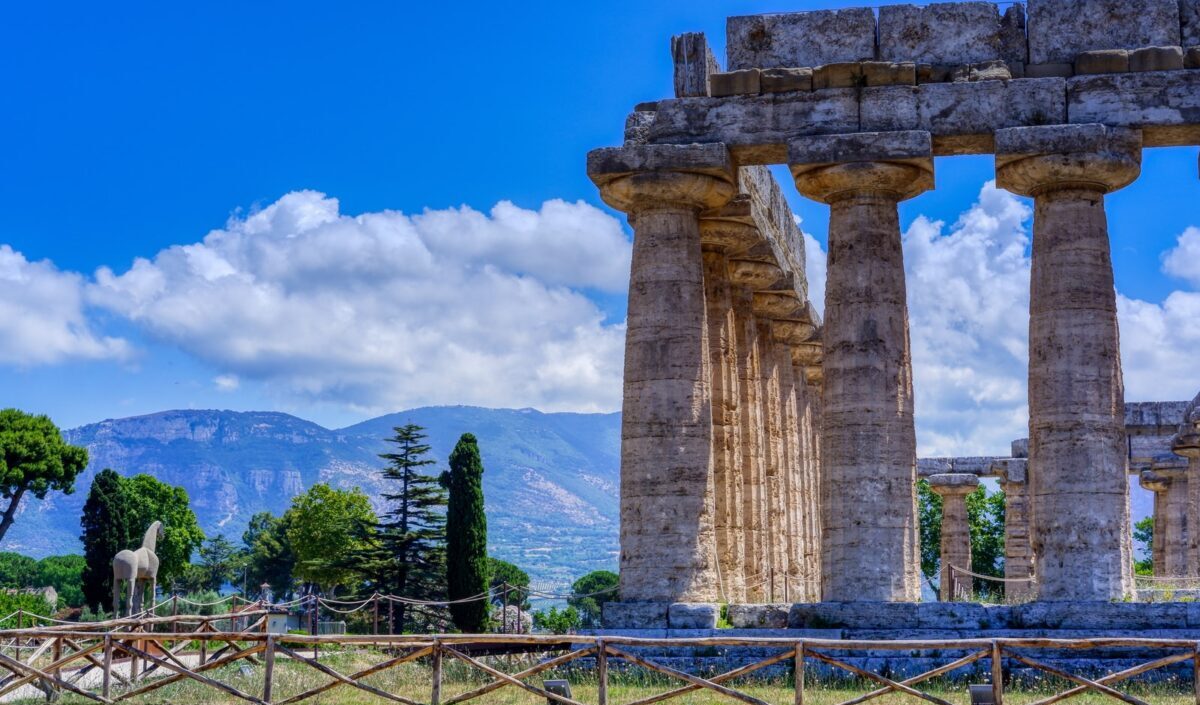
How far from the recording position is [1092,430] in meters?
29.4

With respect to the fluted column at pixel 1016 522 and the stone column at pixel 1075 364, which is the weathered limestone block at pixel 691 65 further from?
the fluted column at pixel 1016 522

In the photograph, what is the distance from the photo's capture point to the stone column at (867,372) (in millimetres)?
29875

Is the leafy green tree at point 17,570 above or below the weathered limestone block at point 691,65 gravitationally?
below

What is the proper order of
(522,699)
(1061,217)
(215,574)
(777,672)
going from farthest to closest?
(215,574) < (1061,217) < (777,672) < (522,699)

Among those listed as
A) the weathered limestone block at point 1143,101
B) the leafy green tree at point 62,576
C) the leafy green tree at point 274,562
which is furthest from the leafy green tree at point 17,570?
the weathered limestone block at point 1143,101

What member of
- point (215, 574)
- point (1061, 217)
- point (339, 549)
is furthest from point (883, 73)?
point (215, 574)

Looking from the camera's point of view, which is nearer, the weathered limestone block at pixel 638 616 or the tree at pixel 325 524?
the weathered limestone block at pixel 638 616

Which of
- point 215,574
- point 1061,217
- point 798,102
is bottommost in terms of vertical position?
point 215,574

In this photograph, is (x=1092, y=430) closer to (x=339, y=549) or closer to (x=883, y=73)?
(x=883, y=73)

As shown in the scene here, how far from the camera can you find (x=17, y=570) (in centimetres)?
13812

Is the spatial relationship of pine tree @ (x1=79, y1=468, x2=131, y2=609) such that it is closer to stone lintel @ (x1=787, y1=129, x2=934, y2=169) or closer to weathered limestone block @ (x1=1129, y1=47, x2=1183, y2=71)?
stone lintel @ (x1=787, y1=129, x2=934, y2=169)

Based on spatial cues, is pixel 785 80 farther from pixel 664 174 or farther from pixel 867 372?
pixel 867 372

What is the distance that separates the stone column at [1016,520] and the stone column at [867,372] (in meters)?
33.5

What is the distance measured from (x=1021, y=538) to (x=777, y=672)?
38233 millimetres
